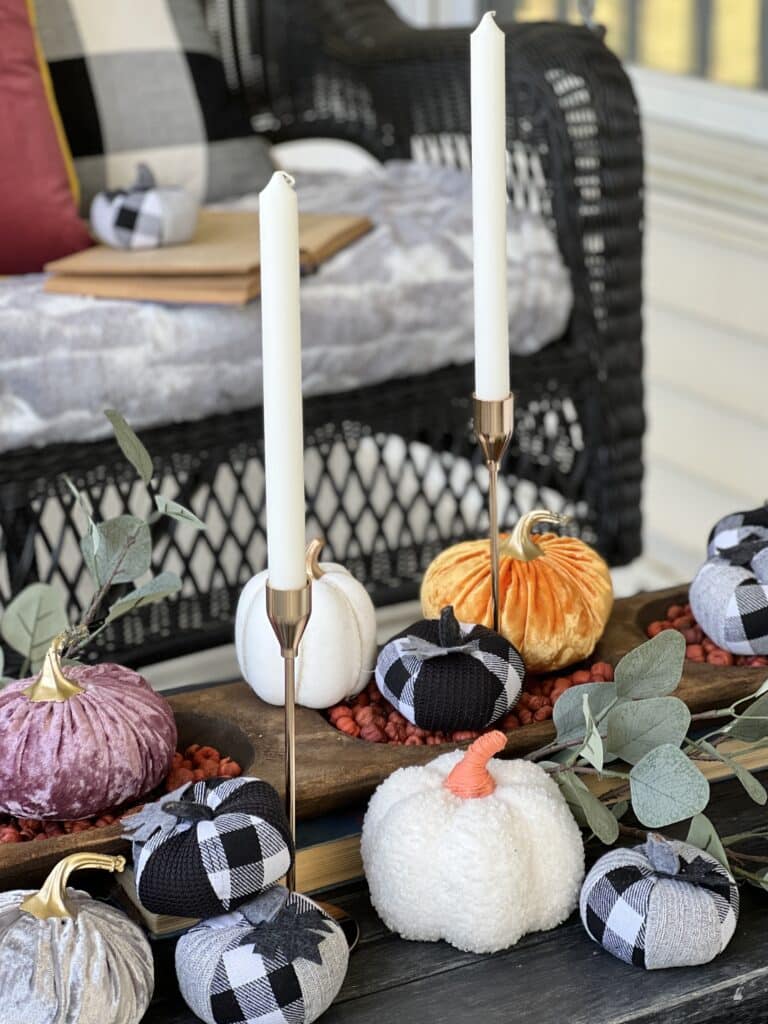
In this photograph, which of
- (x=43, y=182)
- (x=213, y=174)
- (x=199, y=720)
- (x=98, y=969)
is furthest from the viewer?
(x=213, y=174)

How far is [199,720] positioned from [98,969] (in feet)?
0.81

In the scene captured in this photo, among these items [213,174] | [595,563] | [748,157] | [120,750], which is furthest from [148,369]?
[748,157]

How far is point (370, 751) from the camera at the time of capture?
0.77 m

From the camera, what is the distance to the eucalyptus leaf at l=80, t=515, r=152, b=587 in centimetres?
79

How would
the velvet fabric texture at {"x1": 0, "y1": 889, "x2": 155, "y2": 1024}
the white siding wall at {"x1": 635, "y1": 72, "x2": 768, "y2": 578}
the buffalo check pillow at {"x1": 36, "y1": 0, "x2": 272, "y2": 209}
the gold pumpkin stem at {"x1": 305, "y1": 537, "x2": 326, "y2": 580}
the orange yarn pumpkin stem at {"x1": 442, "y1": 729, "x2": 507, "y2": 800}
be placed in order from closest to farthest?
the velvet fabric texture at {"x1": 0, "y1": 889, "x2": 155, "y2": 1024} < the orange yarn pumpkin stem at {"x1": 442, "y1": 729, "x2": 507, "y2": 800} < the gold pumpkin stem at {"x1": 305, "y1": 537, "x2": 326, "y2": 580} < the buffalo check pillow at {"x1": 36, "y1": 0, "x2": 272, "y2": 209} < the white siding wall at {"x1": 635, "y1": 72, "x2": 768, "y2": 578}

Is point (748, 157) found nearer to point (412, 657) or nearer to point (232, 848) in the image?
point (412, 657)

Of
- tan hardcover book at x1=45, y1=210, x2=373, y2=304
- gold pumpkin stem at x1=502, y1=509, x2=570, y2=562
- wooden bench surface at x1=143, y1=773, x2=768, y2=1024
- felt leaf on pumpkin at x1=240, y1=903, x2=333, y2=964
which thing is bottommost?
tan hardcover book at x1=45, y1=210, x2=373, y2=304

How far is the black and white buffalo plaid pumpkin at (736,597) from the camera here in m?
0.84

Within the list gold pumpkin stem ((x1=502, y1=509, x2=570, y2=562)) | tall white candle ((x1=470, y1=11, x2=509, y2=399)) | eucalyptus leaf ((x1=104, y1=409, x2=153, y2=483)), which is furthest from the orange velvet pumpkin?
eucalyptus leaf ((x1=104, y1=409, x2=153, y2=483))

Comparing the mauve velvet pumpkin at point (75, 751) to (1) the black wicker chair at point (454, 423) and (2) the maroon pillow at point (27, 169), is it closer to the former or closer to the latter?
(1) the black wicker chair at point (454, 423)

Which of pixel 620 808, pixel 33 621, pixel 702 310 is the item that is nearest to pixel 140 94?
pixel 702 310

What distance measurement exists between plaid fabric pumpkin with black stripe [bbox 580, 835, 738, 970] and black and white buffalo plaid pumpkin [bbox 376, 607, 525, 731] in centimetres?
12

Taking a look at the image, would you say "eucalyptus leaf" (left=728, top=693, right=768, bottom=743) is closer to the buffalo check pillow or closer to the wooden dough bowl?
the wooden dough bowl

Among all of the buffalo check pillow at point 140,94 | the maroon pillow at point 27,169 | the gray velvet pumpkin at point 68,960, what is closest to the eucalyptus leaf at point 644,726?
the gray velvet pumpkin at point 68,960
